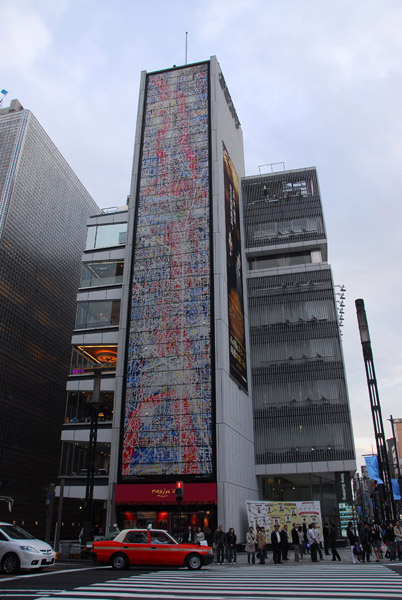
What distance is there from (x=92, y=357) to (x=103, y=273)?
332 inches

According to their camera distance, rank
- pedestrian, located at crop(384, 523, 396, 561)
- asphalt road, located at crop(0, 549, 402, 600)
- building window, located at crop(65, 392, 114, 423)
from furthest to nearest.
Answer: building window, located at crop(65, 392, 114, 423), pedestrian, located at crop(384, 523, 396, 561), asphalt road, located at crop(0, 549, 402, 600)

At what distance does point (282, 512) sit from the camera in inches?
1400

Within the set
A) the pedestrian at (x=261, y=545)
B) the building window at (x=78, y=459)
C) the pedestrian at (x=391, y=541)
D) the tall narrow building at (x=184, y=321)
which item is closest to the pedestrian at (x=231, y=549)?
the pedestrian at (x=261, y=545)

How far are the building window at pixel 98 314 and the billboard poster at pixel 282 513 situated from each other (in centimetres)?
2037

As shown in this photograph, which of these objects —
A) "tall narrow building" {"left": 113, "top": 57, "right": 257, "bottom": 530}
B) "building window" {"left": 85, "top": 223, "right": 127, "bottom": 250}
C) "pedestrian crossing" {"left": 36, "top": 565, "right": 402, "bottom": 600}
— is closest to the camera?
"pedestrian crossing" {"left": 36, "top": 565, "right": 402, "bottom": 600}

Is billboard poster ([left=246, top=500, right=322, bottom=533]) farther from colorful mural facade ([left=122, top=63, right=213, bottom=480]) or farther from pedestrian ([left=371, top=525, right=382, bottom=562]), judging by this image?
pedestrian ([left=371, top=525, right=382, bottom=562])

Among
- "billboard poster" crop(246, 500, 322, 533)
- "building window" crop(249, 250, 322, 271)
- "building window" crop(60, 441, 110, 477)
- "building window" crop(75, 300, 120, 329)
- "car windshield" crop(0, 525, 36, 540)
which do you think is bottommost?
"car windshield" crop(0, 525, 36, 540)

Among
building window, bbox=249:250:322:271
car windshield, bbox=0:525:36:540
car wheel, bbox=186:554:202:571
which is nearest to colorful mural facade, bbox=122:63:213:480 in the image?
building window, bbox=249:250:322:271

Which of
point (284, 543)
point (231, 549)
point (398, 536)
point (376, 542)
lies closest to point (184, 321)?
point (231, 549)

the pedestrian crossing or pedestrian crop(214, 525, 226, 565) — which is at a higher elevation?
pedestrian crop(214, 525, 226, 565)

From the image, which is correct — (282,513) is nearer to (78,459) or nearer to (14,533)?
(78,459)

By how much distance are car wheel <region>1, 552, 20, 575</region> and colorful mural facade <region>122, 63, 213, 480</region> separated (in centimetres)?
2090

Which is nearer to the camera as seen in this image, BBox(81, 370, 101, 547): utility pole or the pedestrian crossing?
the pedestrian crossing

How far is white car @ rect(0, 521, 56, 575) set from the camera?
1669cm
